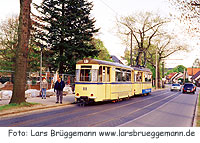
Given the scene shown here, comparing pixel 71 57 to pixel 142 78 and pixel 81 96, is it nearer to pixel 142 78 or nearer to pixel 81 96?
pixel 142 78

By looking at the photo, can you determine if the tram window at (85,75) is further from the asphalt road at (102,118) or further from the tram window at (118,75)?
the asphalt road at (102,118)

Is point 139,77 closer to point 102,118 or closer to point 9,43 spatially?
point 102,118

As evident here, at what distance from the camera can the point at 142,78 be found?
28.1m

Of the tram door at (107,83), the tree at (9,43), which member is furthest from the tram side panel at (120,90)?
the tree at (9,43)

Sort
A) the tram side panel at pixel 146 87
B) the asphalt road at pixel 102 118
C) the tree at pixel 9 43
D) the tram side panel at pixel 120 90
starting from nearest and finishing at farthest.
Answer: the asphalt road at pixel 102 118, the tram side panel at pixel 120 90, the tram side panel at pixel 146 87, the tree at pixel 9 43

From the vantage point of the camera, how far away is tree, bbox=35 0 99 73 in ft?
105

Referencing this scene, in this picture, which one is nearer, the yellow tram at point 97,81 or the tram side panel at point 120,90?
the yellow tram at point 97,81

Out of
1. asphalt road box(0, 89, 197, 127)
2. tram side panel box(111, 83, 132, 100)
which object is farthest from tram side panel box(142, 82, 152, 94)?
asphalt road box(0, 89, 197, 127)

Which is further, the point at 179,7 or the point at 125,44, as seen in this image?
the point at 125,44

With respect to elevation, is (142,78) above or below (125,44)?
below

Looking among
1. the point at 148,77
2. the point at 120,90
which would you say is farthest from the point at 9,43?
the point at 120,90

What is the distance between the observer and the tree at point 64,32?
31.9 m
